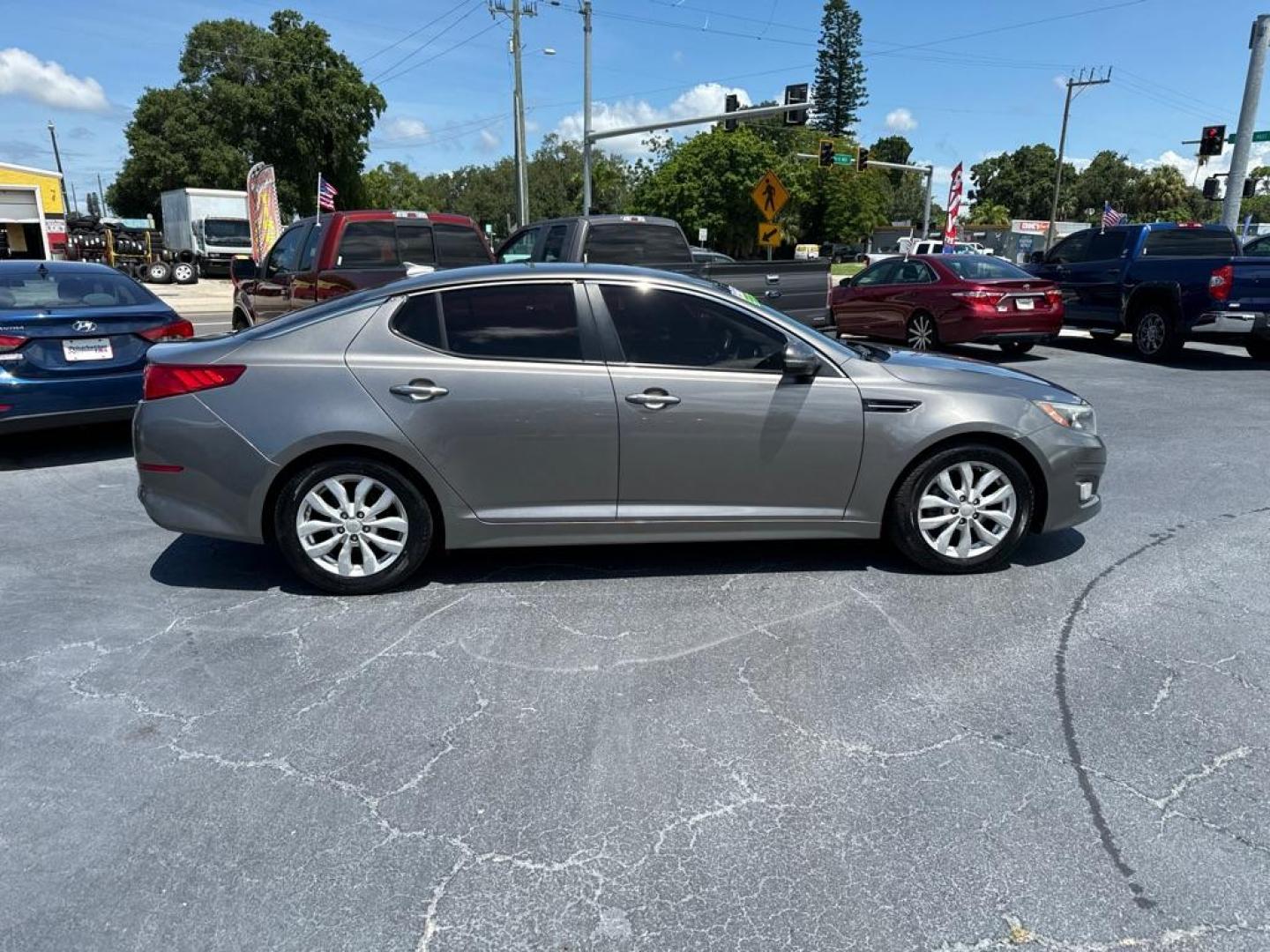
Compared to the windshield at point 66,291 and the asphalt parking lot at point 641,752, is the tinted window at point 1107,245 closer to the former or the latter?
the asphalt parking lot at point 641,752

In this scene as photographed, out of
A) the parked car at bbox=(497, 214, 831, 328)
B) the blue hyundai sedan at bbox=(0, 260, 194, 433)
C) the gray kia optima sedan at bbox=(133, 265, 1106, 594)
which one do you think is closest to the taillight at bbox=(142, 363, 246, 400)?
the gray kia optima sedan at bbox=(133, 265, 1106, 594)

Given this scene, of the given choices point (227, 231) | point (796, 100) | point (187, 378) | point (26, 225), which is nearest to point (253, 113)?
point (227, 231)

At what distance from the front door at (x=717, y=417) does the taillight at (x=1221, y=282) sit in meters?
9.59

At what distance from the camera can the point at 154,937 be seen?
2.28 meters

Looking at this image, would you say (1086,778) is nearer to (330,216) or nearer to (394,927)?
(394,927)

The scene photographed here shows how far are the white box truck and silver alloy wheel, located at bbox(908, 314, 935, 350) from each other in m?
28.4

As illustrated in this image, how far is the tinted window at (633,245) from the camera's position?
10641 mm

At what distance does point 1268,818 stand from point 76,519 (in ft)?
20.5

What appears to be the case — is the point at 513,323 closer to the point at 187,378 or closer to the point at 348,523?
the point at 348,523

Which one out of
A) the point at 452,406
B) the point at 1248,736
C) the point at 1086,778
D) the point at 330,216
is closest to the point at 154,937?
the point at 452,406

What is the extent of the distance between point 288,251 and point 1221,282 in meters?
11.6

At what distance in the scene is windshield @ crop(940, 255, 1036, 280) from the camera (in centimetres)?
1227

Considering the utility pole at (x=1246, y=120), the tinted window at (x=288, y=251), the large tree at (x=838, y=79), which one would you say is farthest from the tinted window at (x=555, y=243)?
the large tree at (x=838, y=79)

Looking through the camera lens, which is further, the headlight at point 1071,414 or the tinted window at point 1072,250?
the tinted window at point 1072,250
